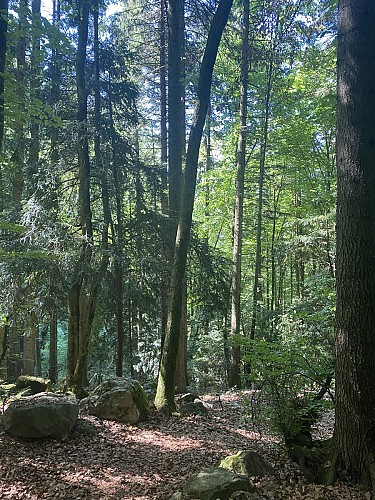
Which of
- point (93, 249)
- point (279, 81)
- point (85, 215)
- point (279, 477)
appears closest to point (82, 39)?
point (85, 215)

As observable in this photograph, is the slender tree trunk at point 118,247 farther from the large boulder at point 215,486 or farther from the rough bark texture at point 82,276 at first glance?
the large boulder at point 215,486

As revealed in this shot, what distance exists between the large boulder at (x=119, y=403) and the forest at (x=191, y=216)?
13 cm

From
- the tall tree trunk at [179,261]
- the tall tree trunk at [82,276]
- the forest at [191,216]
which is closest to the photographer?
the forest at [191,216]

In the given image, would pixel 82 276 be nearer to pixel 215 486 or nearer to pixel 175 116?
pixel 175 116

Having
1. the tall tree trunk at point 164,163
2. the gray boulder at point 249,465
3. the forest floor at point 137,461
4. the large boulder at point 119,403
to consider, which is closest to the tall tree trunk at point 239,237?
the tall tree trunk at point 164,163

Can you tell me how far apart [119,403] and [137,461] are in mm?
1945

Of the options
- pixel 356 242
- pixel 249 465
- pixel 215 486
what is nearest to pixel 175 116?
pixel 356 242

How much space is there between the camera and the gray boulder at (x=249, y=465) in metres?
4.54

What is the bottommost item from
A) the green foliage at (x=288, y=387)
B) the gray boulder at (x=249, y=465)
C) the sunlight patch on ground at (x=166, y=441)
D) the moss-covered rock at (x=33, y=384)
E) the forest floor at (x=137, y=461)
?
the sunlight patch on ground at (x=166, y=441)

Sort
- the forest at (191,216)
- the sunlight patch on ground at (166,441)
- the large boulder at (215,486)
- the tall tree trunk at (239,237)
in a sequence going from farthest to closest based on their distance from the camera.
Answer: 1. the tall tree trunk at (239,237)
2. the sunlight patch on ground at (166,441)
3. the forest at (191,216)
4. the large boulder at (215,486)

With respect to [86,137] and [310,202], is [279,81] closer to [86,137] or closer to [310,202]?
[310,202]

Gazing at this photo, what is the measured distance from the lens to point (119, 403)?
24.4 ft

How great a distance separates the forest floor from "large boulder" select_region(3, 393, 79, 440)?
0.13 m

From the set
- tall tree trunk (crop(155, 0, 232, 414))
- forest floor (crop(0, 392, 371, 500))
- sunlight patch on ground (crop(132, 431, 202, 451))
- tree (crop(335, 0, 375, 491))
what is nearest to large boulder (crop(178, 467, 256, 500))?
forest floor (crop(0, 392, 371, 500))
